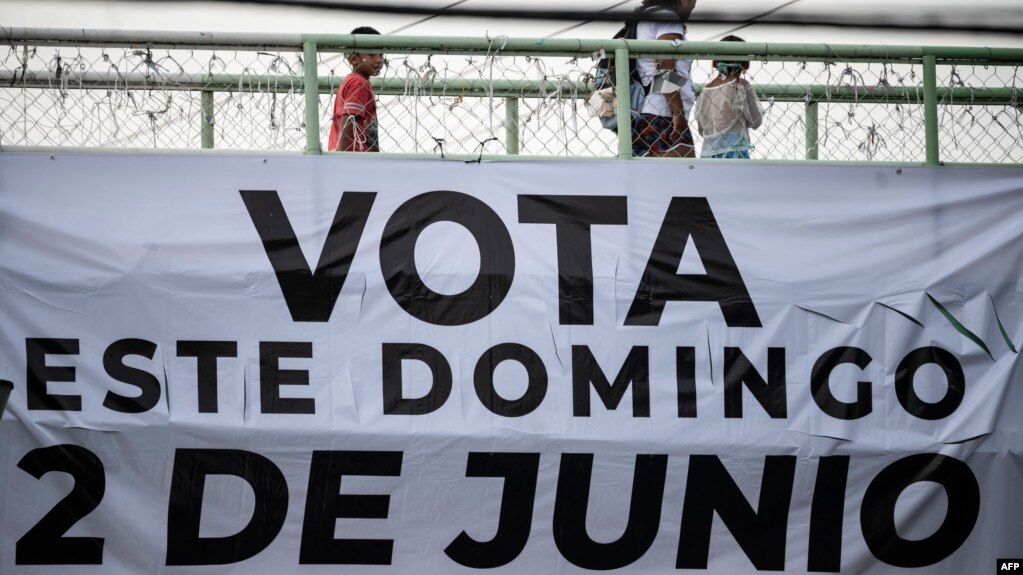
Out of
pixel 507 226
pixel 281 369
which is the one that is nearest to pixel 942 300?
pixel 507 226

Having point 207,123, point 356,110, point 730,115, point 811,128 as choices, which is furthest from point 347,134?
point 811,128

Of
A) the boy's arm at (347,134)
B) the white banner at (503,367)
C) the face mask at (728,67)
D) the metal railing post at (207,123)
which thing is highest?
the face mask at (728,67)

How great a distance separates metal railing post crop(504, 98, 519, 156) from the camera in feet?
21.4

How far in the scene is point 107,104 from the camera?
5676mm

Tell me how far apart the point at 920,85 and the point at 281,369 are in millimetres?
Answer: 3879

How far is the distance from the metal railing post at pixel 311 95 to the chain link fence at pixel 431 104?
6cm

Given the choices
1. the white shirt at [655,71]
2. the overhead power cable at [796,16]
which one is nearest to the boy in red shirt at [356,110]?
the white shirt at [655,71]

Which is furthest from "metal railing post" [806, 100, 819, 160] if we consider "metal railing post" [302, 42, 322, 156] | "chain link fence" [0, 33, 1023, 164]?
"metal railing post" [302, 42, 322, 156]

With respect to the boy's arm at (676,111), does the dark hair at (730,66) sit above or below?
above

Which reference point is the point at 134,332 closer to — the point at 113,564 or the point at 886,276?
the point at 113,564

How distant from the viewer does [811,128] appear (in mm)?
6492

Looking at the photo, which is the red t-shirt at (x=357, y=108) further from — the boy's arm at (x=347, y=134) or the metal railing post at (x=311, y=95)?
the metal railing post at (x=311, y=95)

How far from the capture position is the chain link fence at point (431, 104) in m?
5.67

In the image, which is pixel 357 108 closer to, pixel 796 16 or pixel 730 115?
pixel 730 115
